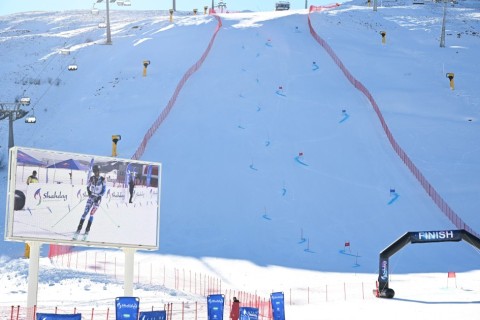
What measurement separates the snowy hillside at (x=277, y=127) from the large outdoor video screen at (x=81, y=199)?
11127 millimetres

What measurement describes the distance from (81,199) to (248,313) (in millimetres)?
5500

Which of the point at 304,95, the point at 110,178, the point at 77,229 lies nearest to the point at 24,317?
the point at 77,229

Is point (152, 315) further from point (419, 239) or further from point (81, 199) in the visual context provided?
point (419, 239)

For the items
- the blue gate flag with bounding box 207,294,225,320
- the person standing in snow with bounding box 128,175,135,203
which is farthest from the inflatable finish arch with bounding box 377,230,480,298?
the blue gate flag with bounding box 207,294,225,320

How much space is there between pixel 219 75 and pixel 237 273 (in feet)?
88.0

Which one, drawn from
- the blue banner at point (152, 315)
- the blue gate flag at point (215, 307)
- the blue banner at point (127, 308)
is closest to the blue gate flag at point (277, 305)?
the blue gate flag at point (215, 307)

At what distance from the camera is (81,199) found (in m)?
23.5

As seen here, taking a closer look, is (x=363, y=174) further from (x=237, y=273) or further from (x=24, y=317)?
(x=24, y=317)

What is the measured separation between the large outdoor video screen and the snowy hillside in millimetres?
11127

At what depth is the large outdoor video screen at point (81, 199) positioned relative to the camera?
21844mm

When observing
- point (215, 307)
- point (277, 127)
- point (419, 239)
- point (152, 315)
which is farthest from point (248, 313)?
point (277, 127)

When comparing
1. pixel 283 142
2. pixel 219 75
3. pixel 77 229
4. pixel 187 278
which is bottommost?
pixel 187 278

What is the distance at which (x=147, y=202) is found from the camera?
2558cm

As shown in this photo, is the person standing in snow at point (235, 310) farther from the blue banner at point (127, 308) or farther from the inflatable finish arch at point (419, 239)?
the inflatable finish arch at point (419, 239)
